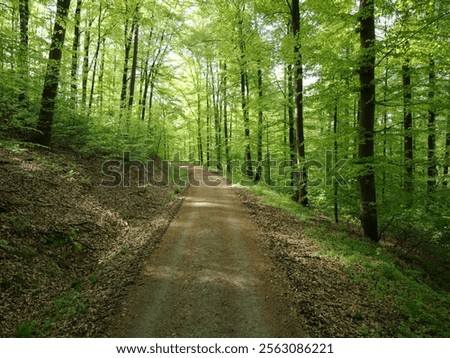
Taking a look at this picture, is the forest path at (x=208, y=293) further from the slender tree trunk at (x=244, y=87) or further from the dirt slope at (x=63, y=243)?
the slender tree trunk at (x=244, y=87)

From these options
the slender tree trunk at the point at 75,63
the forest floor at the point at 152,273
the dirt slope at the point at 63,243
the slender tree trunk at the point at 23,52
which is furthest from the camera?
the slender tree trunk at the point at 75,63

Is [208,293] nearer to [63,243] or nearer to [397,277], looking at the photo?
[63,243]

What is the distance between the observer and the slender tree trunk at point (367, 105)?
935 centimetres

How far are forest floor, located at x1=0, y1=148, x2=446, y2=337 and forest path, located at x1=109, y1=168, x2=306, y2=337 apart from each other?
26 mm

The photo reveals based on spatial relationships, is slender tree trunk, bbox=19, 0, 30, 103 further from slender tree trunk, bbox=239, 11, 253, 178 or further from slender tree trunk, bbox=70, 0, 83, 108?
slender tree trunk, bbox=239, 11, 253, 178

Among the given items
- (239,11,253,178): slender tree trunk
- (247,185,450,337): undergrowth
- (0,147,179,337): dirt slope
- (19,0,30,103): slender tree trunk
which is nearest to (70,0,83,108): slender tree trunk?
(19,0,30,103): slender tree trunk

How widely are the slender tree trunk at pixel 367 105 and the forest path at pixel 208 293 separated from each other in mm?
4315

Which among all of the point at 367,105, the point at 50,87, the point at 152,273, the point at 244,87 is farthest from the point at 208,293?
the point at 244,87

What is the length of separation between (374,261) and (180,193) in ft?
38.7

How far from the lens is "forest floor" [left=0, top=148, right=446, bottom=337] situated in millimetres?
5895

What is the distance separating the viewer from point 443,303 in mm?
7539

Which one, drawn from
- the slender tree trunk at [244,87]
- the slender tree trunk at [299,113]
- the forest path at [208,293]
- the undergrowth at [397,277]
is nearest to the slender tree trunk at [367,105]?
the undergrowth at [397,277]
